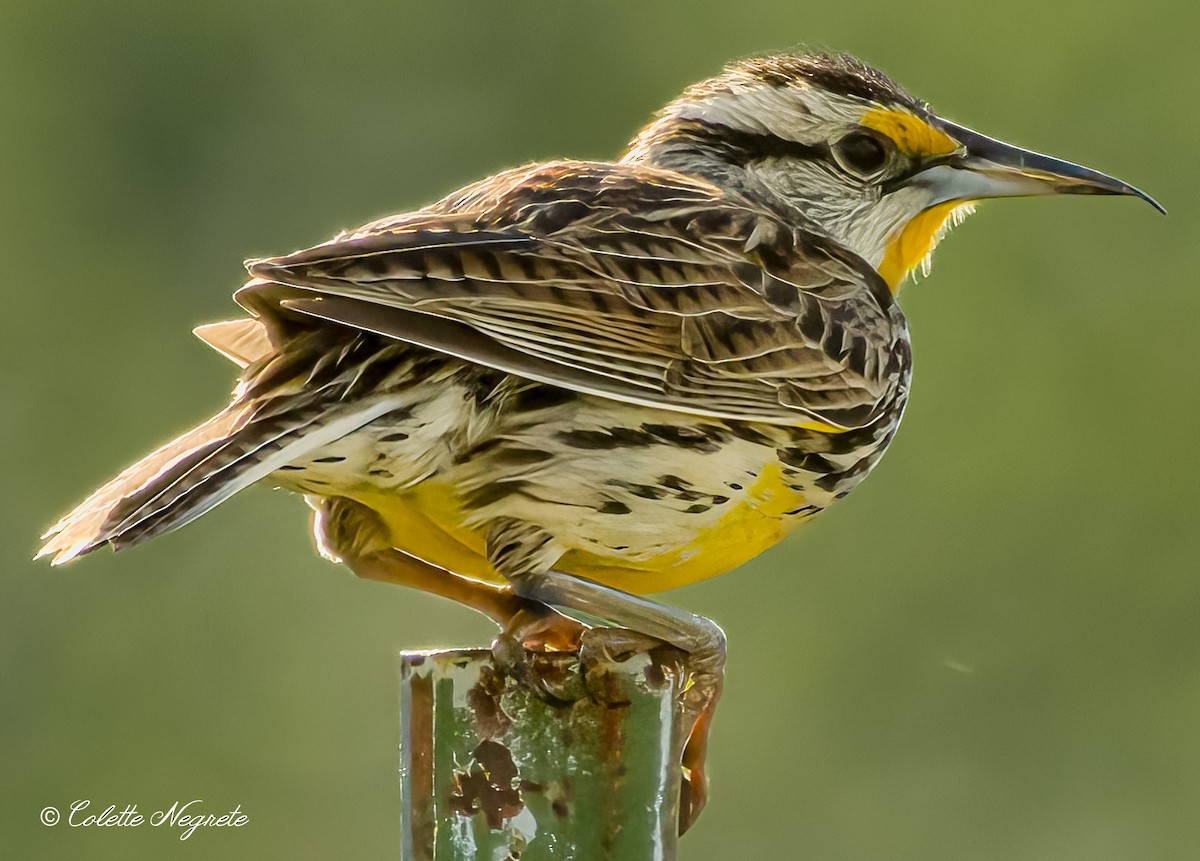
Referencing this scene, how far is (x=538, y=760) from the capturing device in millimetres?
3104

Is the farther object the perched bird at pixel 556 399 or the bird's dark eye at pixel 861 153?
the bird's dark eye at pixel 861 153

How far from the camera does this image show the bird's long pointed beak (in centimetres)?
429

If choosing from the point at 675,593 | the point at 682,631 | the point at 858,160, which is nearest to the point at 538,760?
the point at 682,631

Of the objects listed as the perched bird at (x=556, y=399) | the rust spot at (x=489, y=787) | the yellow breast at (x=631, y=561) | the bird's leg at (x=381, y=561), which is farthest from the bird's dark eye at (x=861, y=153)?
the rust spot at (x=489, y=787)

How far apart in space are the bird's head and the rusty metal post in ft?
5.02

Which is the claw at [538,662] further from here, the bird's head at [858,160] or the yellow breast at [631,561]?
the bird's head at [858,160]

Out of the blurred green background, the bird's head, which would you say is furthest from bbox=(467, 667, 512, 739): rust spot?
the blurred green background

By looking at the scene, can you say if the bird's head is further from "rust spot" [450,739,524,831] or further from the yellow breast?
"rust spot" [450,739,524,831]

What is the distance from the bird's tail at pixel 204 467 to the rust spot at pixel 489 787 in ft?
1.73

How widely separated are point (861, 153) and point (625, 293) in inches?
37.7

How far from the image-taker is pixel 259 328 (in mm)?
3945

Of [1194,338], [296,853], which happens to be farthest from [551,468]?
[1194,338]

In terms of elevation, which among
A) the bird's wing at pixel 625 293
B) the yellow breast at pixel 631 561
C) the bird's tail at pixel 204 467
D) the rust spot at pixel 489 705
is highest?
the bird's wing at pixel 625 293

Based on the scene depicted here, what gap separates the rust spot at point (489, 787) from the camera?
10.1ft
